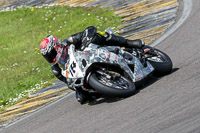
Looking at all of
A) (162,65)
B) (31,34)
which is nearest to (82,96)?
(162,65)

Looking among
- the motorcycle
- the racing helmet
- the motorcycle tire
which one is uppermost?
the racing helmet

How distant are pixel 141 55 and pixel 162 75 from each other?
23.1 inches

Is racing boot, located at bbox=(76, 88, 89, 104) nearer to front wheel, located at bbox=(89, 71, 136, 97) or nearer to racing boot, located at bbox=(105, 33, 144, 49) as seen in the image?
front wheel, located at bbox=(89, 71, 136, 97)

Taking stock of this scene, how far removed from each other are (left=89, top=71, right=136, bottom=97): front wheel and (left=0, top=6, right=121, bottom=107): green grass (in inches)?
126

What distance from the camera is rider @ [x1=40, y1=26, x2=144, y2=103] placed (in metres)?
7.75

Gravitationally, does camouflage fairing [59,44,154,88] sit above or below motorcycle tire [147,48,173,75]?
above

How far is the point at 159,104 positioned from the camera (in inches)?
274

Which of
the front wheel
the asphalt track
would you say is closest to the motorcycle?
the front wheel

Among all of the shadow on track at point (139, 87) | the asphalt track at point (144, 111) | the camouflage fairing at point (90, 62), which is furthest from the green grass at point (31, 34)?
the camouflage fairing at point (90, 62)

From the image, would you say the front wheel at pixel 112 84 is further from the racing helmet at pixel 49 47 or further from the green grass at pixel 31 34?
the green grass at pixel 31 34

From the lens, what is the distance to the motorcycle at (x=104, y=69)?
759 centimetres

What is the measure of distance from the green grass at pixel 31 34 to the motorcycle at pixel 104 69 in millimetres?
2927

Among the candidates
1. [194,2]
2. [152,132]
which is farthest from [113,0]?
[152,132]

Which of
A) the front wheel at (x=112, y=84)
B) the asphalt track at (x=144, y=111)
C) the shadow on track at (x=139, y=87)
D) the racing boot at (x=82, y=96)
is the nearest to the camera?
the asphalt track at (x=144, y=111)
